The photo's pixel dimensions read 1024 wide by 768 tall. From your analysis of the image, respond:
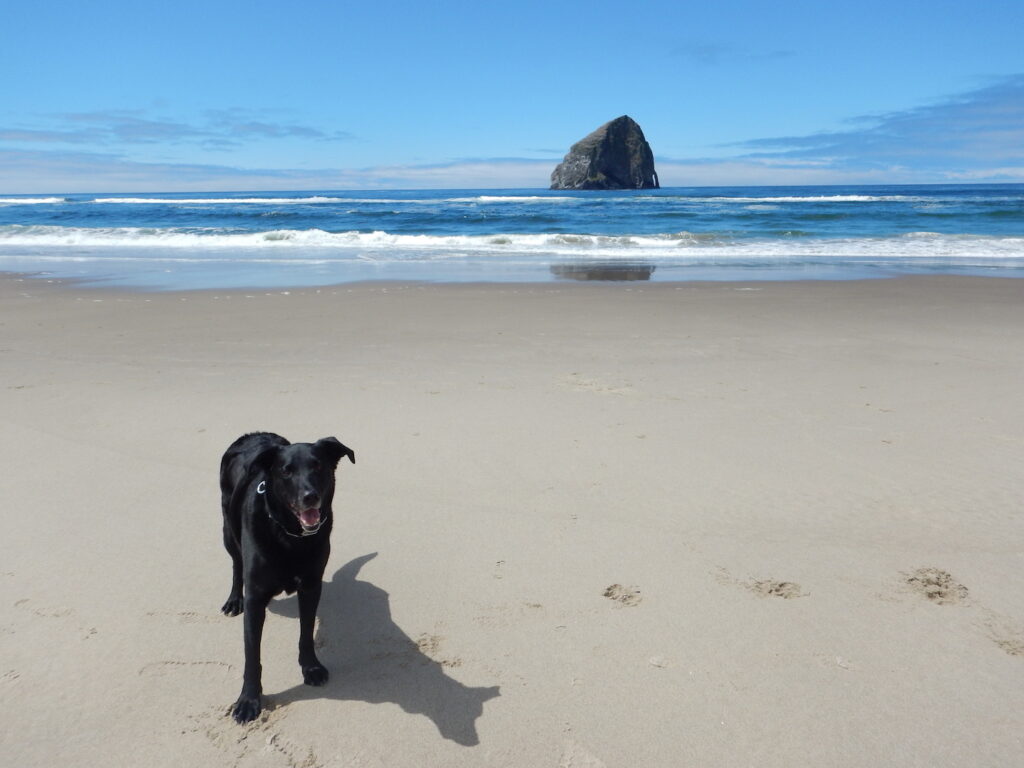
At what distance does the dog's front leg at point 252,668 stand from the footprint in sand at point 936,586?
2.69 metres

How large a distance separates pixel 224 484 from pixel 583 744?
1.87 metres

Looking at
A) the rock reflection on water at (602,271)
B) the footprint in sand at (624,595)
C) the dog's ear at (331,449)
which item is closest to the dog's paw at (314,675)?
the dog's ear at (331,449)

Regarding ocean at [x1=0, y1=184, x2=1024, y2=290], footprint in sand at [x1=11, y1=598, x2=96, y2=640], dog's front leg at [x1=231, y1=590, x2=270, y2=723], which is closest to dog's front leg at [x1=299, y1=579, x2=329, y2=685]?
dog's front leg at [x1=231, y1=590, x2=270, y2=723]

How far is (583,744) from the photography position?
2.37 metres

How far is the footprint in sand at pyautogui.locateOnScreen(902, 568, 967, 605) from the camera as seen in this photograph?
3.15 m

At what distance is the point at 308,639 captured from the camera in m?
2.75

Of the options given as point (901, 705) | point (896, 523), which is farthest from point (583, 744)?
point (896, 523)

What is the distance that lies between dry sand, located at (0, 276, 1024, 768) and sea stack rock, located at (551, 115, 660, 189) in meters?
102

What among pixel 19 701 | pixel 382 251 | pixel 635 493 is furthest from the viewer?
pixel 382 251

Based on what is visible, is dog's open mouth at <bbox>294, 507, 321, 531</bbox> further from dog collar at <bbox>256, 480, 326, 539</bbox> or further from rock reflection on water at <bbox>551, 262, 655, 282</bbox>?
rock reflection on water at <bbox>551, 262, 655, 282</bbox>

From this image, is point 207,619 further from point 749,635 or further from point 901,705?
point 901,705

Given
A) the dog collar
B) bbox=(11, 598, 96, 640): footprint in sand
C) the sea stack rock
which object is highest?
the sea stack rock

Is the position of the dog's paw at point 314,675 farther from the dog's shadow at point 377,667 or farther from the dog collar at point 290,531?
the dog collar at point 290,531

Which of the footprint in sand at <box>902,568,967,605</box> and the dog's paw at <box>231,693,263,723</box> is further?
the footprint in sand at <box>902,568,967,605</box>
